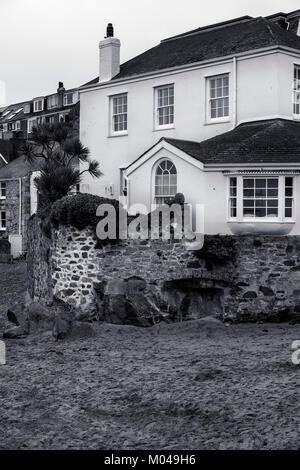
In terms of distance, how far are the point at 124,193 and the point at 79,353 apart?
12659mm

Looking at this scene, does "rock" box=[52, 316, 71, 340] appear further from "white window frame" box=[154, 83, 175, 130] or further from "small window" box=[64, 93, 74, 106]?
"small window" box=[64, 93, 74, 106]

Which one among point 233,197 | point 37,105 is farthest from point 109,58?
point 37,105

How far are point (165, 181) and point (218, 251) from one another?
552 cm

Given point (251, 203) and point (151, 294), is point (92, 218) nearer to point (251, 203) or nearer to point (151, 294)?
point (151, 294)

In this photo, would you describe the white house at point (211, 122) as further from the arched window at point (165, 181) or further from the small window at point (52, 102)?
the small window at point (52, 102)

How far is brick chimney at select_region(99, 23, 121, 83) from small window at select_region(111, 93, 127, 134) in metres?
1.32

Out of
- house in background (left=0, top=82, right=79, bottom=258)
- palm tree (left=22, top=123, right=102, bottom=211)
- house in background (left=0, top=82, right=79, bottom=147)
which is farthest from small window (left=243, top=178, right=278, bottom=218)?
house in background (left=0, top=82, right=79, bottom=147)

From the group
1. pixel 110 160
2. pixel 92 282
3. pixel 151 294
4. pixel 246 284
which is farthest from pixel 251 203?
pixel 110 160

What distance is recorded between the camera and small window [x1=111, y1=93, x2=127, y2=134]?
29609 millimetres

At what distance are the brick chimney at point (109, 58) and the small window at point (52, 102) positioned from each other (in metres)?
37.7

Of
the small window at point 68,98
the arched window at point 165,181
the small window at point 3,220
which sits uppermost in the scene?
the small window at point 68,98

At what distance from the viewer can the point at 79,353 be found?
17.4 meters

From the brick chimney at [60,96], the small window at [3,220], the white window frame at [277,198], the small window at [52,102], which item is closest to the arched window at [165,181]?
the white window frame at [277,198]

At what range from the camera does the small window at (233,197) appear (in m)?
21.7
